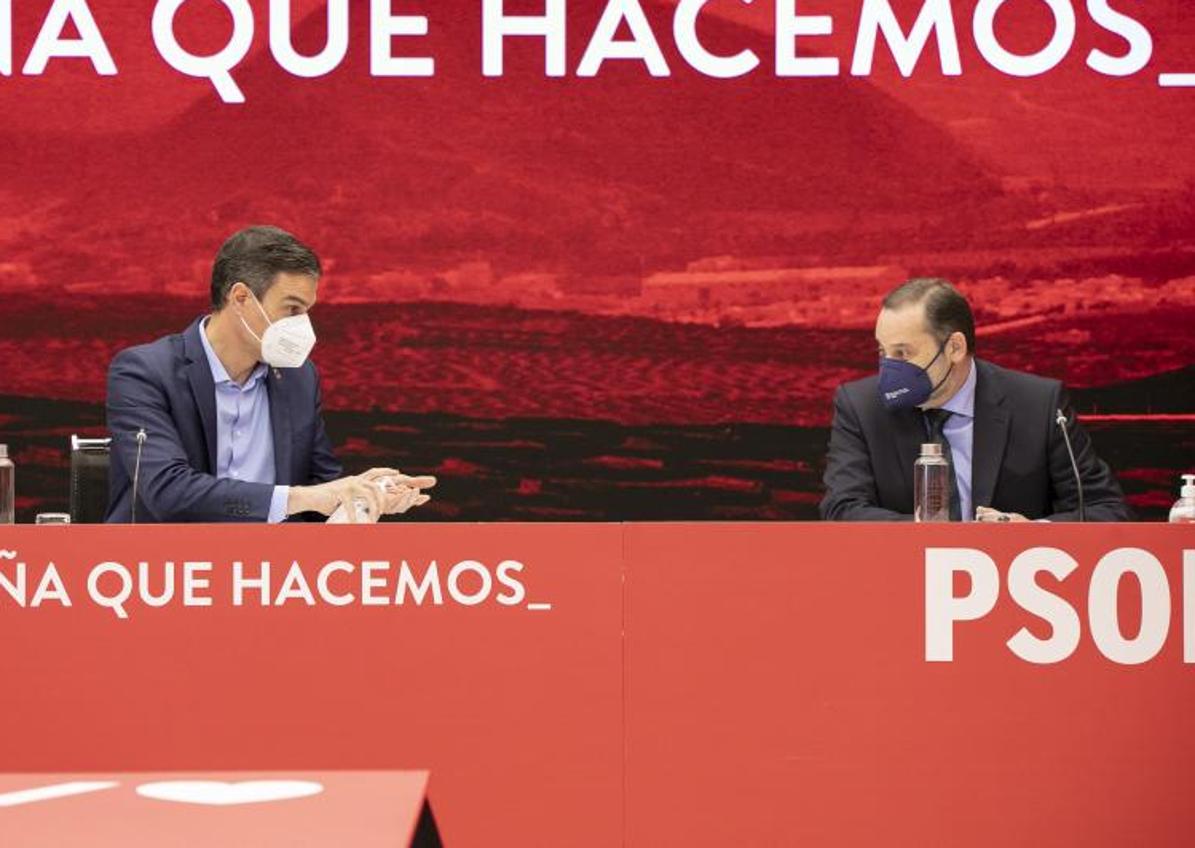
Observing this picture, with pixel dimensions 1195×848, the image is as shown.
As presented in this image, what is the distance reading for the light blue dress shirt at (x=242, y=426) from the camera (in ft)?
10.3

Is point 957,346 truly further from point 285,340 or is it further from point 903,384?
point 285,340

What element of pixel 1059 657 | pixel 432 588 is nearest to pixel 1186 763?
pixel 1059 657

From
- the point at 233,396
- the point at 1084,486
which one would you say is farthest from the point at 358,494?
the point at 1084,486

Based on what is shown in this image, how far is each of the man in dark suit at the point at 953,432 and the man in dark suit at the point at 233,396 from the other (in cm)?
92

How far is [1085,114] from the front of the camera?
13.7 feet

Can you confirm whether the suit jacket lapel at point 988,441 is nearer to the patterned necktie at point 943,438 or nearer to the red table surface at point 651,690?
the patterned necktie at point 943,438

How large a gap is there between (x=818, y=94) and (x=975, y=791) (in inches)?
95.0

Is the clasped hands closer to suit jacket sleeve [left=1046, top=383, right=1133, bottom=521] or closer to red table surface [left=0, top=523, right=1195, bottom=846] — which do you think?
red table surface [left=0, top=523, right=1195, bottom=846]

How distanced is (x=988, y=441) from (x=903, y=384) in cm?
22

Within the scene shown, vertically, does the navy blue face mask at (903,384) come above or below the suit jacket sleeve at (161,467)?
above

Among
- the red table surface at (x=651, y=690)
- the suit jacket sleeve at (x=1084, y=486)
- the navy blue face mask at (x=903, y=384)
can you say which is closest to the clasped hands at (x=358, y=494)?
the red table surface at (x=651, y=690)

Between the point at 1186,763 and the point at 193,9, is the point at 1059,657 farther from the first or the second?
the point at 193,9

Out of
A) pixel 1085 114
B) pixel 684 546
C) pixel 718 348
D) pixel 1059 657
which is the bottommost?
pixel 1059 657

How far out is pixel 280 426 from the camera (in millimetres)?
Answer: 3195
